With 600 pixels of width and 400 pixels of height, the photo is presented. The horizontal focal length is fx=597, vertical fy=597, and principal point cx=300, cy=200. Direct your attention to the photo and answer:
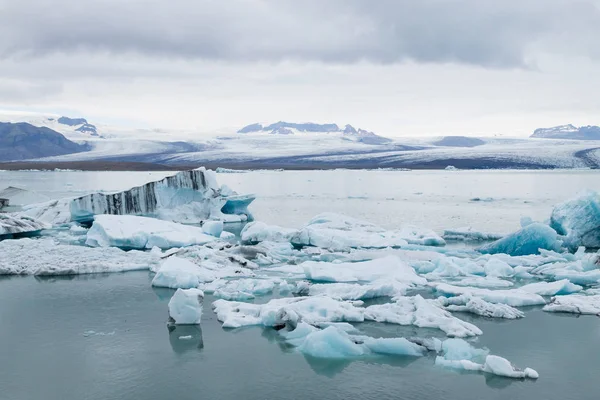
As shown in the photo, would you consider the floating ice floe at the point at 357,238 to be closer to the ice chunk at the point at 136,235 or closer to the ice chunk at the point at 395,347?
the ice chunk at the point at 136,235

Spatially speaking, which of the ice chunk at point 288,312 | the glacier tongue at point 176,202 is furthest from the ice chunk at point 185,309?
the glacier tongue at point 176,202

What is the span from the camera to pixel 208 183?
60.2 ft

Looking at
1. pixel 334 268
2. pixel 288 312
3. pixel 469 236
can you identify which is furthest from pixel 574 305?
pixel 469 236

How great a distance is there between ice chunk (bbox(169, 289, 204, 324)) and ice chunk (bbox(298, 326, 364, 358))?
1564 millimetres

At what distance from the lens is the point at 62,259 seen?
10.8 m

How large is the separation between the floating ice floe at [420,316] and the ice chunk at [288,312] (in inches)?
10.1

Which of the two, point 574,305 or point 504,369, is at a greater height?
point 504,369

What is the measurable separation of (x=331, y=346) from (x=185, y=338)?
169 cm

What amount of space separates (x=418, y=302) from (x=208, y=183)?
11854 mm

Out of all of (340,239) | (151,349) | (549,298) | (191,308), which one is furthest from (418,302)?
(340,239)

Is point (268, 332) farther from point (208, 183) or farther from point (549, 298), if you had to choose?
point (208, 183)

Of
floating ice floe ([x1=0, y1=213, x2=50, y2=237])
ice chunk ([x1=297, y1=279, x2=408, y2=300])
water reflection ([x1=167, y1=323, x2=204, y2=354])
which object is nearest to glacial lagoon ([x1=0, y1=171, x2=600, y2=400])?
water reflection ([x1=167, y1=323, x2=204, y2=354])

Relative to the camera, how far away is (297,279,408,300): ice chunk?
8.30 m

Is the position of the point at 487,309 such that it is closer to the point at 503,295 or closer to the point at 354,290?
the point at 503,295
